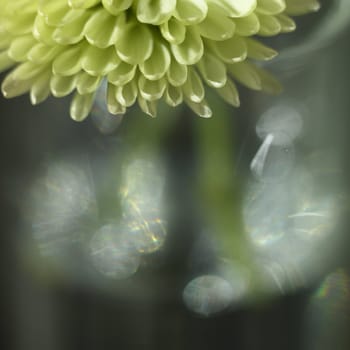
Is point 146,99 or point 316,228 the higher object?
point 146,99

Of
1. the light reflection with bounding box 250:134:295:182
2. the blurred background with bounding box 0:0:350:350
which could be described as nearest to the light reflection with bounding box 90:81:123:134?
the blurred background with bounding box 0:0:350:350

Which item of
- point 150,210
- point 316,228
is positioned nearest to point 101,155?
point 150,210

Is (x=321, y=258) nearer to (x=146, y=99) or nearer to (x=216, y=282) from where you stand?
(x=216, y=282)

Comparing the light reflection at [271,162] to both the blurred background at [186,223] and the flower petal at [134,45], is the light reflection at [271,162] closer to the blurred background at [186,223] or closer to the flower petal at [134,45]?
the blurred background at [186,223]

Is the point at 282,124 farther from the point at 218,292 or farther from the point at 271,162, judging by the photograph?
the point at 218,292

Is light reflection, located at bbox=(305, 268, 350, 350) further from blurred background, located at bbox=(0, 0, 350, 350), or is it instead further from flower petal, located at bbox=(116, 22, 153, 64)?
flower petal, located at bbox=(116, 22, 153, 64)

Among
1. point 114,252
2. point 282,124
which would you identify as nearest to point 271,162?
point 282,124
